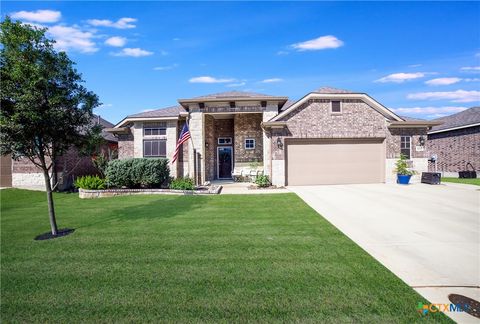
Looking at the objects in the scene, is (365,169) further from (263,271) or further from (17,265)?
(17,265)

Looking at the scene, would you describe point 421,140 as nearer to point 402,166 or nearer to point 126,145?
point 402,166

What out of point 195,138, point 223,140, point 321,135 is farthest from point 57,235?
point 223,140

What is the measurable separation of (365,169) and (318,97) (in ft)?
16.5

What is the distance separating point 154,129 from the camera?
1555 cm

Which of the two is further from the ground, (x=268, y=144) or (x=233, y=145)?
(x=233, y=145)

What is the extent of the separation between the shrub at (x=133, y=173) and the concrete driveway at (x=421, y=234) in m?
7.22

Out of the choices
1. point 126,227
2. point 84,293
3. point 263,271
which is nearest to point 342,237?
point 263,271

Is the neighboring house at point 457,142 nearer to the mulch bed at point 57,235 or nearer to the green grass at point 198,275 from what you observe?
the green grass at point 198,275

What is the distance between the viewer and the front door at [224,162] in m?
18.3

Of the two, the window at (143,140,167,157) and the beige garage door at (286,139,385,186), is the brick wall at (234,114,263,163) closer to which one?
the beige garage door at (286,139,385,186)

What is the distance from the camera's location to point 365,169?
14.4 m

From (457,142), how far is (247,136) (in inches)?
681

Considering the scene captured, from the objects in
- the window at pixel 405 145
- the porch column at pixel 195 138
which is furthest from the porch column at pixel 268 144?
the window at pixel 405 145

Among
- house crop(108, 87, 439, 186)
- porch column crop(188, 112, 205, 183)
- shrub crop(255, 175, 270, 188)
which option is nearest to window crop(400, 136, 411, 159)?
house crop(108, 87, 439, 186)
